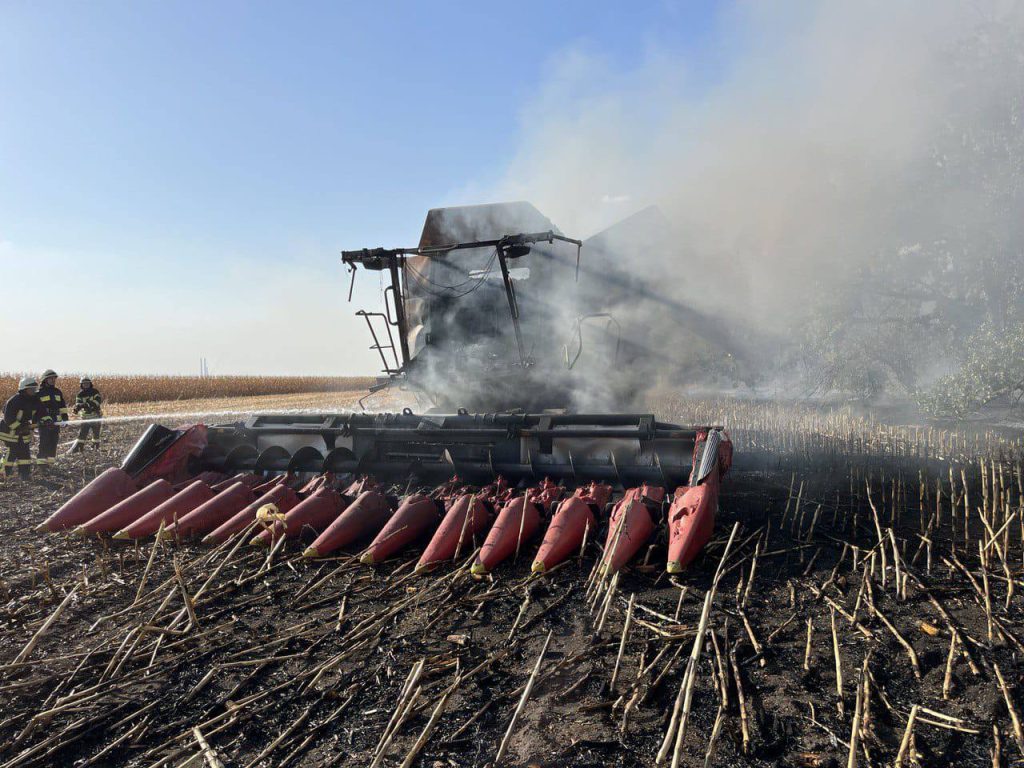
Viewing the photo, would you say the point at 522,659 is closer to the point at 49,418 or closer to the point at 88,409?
the point at 49,418

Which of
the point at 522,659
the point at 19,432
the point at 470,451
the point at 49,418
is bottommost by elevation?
the point at 522,659

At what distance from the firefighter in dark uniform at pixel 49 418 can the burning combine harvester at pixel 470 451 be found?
5.63m

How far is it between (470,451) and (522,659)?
3.30m

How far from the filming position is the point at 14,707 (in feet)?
9.74

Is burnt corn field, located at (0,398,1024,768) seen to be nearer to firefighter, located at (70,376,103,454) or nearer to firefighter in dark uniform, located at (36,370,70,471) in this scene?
firefighter in dark uniform, located at (36,370,70,471)

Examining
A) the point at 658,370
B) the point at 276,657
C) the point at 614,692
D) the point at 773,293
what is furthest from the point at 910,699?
the point at 773,293

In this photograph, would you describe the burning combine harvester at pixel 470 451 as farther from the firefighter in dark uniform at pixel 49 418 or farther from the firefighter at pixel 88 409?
the firefighter at pixel 88 409

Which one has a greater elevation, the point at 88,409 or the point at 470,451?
the point at 88,409

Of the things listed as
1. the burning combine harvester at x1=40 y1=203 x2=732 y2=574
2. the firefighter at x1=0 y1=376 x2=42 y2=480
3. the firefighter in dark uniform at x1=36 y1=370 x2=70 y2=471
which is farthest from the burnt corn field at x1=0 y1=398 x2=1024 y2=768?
the firefighter in dark uniform at x1=36 y1=370 x2=70 y2=471

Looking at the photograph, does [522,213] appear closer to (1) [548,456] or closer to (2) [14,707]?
(1) [548,456]

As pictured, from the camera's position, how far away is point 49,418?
35.7ft

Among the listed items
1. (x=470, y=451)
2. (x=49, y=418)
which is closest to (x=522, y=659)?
(x=470, y=451)

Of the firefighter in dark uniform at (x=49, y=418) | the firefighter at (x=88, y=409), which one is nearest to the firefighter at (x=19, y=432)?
the firefighter in dark uniform at (x=49, y=418)

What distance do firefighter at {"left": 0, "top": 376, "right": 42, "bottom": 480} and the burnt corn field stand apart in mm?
5926
